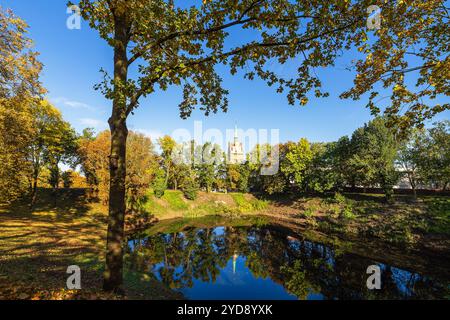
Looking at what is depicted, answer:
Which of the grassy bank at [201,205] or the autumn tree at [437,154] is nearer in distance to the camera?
the autumn tree at [437,154]

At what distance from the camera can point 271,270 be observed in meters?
14.4

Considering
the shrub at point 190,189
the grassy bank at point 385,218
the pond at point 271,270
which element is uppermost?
the shrub at point 190,189

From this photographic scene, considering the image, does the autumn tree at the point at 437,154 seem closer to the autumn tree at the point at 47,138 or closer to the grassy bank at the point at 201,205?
the grassy bank at the point at 201,205

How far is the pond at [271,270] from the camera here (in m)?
11.3

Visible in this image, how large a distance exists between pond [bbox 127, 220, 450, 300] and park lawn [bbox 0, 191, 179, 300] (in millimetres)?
2385

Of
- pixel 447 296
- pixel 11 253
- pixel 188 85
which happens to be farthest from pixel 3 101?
pixel 447 296

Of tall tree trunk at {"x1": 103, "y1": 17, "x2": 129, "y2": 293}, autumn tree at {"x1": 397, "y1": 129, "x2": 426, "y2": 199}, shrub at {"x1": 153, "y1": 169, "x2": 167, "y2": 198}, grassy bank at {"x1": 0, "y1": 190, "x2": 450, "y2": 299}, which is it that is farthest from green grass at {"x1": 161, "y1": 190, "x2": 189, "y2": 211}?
autumn tree at {"x1": 397, "y1": 129, "x2": 426, "y2": 199}

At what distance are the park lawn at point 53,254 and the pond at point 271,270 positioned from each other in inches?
93.9

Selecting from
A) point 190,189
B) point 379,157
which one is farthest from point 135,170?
point 379,157

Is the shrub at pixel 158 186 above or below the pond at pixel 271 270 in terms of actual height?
above

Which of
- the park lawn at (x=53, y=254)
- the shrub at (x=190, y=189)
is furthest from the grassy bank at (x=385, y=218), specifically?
the park lawn at (x=53, y=254)

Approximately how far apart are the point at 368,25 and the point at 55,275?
1410 cm

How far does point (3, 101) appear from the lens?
11.7m

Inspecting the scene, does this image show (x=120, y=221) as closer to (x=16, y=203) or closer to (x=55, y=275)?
(x=55, y=275)
